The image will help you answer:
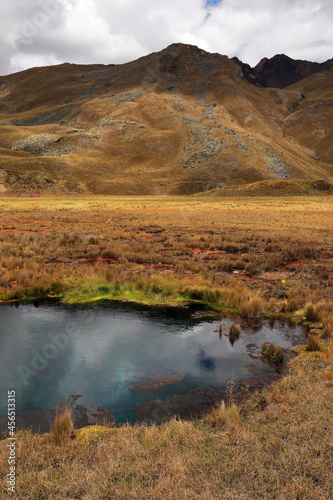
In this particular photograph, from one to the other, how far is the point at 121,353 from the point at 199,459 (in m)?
5.20

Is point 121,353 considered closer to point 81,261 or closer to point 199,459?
point 199,459

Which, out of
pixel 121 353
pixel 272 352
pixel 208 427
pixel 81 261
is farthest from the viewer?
pixel 81 261

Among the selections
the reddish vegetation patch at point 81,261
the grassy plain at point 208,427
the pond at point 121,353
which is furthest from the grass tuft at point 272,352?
the reddish vegetation patch at point 81,261

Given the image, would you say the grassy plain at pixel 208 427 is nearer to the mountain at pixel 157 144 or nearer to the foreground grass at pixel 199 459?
the foreground grass at pixel 199 459

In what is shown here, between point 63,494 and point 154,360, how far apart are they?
527 cm

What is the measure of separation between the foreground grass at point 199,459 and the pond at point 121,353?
1.55 m

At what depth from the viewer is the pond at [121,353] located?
8.03 metres

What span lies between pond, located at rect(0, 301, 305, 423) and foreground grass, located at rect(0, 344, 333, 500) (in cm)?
155

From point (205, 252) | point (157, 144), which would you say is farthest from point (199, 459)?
point (157, 144)

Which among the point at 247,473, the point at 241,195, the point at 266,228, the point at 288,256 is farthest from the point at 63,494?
the point at 241,195

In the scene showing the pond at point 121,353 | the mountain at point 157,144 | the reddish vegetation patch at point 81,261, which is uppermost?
the mountain at point 157,144

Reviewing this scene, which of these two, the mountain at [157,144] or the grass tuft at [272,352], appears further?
the mountain at [157,144]

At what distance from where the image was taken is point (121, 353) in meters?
9.99

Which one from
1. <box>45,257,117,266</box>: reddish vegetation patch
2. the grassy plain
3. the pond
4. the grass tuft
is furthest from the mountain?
the grass tuft
